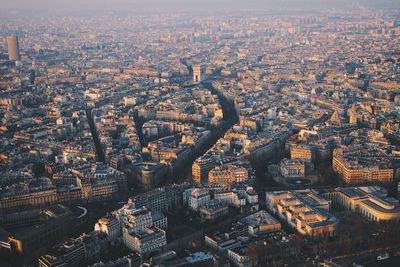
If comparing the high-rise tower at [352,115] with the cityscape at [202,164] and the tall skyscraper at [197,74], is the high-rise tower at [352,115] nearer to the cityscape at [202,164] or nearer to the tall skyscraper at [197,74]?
the cityscape at [202,164]

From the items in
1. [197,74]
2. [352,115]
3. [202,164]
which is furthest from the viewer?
[197,74]

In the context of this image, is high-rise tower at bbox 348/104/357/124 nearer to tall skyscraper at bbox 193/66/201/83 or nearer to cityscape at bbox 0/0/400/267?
cityscape at bbox 0/0/400/267

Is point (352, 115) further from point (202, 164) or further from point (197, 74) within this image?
point (197, 74)

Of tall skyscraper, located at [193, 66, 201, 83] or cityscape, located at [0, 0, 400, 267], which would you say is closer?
cityscape, located at [0, 0, 400, 267]

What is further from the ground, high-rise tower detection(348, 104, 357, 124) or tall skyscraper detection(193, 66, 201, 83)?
high-rise tower detection(348, 104, 357, 124)

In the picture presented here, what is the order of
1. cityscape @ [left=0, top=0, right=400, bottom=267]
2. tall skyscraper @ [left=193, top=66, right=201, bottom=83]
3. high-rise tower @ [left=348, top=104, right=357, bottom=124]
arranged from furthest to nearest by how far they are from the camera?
tall skyscraper @ [left=193, top=66, right=201, bottom=83] < high-rise tower @ [left=348, top=104, right=357, bottom=124] < cityscape @ [left=0, top=0, right=400, bottom=267]

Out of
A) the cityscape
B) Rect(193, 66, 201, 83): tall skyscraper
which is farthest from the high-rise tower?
Rect(193, 66, 201, 83): tall skyscraper

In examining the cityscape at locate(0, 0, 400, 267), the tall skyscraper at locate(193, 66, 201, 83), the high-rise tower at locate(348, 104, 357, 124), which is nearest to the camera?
the cityscape at locate(0, 0, 400, 267)

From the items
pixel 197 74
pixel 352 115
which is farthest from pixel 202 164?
pixel 197 74

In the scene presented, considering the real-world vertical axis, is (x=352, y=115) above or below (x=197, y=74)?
above
